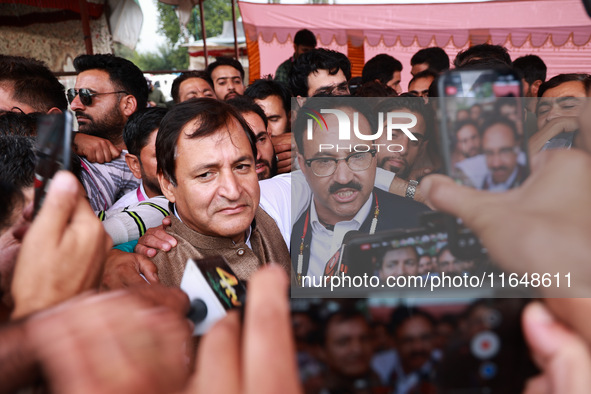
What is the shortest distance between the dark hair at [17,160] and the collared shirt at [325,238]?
57 cm

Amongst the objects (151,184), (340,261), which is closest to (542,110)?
(340,261)

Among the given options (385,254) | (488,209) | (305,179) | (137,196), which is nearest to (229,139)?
(305,179)

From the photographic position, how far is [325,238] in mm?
665

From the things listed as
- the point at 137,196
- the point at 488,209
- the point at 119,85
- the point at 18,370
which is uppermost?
the point at 119,85

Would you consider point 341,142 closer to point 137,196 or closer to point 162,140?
point 162,140

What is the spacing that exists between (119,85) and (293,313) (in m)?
2.35

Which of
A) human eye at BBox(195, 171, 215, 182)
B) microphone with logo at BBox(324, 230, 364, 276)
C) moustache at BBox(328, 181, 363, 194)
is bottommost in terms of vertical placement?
microphone with logo at BBox(324, 230, 364, 276)

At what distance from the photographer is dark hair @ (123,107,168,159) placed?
200 centimetres

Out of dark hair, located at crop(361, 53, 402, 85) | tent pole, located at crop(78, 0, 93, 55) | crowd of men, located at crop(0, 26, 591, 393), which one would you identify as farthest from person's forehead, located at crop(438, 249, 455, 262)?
tent pole, located at crop(78, 0, 93, 55)

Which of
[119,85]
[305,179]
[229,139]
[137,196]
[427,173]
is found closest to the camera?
[427,173]

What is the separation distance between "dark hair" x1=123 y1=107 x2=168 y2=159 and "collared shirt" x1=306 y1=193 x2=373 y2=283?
1.53m

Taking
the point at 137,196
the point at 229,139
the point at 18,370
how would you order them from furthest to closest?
the point at 137,196
the point at 229,139
the point at 18,370

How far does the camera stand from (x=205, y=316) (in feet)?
2.06

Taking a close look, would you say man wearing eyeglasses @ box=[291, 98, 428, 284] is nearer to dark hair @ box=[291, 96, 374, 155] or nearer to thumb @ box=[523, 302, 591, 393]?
dark hair @ box=[291, 96, 374, 155]
